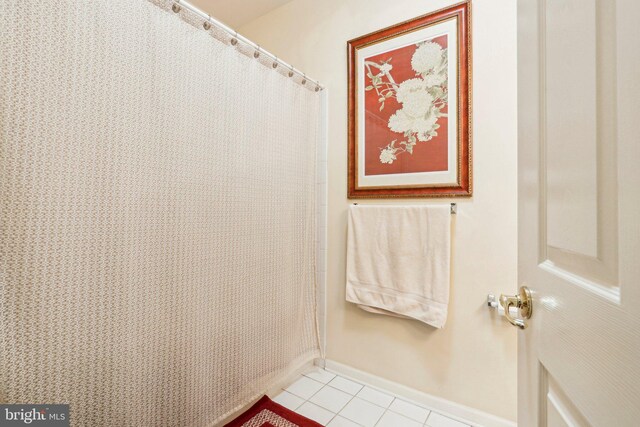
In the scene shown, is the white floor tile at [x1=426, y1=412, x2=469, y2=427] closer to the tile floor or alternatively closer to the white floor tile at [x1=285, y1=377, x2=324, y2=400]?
the tile floor

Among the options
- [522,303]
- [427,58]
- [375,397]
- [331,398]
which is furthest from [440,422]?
[427,58]

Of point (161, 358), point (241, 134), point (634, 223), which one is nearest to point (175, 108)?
point (241, 134)

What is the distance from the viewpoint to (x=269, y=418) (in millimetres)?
1322

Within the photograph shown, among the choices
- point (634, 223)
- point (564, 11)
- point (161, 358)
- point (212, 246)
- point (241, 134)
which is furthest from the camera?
point (241, 134)

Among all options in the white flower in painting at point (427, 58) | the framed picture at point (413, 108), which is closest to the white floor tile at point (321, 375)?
the framed picture at point (413, 108)

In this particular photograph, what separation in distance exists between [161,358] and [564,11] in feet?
4.61

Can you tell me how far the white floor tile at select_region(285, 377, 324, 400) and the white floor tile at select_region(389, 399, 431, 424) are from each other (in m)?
0.42

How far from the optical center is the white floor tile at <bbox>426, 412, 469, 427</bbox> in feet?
4.31

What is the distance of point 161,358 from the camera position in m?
1.00

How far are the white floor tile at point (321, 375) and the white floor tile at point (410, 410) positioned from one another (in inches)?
15.4

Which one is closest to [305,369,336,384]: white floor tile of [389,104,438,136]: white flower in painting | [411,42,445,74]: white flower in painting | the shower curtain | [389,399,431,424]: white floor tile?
the shower curtain

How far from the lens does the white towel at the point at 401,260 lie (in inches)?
53.8

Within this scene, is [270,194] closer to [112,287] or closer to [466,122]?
[112,287]

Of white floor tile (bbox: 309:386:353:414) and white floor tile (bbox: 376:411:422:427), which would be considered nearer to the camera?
white floor tile (bbox: 376:411:422:427)
